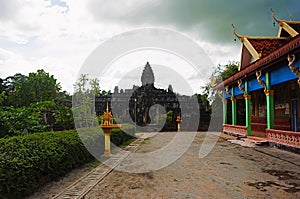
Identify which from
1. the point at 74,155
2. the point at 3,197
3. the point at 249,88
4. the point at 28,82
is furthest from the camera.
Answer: the point at 28,82

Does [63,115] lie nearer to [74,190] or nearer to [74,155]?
[74,155]

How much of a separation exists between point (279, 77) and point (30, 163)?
8649 mm

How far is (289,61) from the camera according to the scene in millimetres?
7988

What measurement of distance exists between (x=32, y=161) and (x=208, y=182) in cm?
315

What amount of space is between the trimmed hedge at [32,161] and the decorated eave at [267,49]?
683cm

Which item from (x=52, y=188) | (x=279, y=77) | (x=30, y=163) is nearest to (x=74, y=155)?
(x=52, y=188)

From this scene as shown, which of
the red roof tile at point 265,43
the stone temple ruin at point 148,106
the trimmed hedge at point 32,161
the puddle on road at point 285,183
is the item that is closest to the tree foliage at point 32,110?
the trimmed hedge at point 32,161

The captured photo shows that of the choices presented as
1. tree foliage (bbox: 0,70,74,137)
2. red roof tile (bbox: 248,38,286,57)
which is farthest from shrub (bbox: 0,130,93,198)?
red roof tile (bbox: 248,38,286,57)

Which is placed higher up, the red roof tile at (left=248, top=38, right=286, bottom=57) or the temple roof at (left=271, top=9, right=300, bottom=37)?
the temple roof at (left=271, top=9, right=300, bottom=37)

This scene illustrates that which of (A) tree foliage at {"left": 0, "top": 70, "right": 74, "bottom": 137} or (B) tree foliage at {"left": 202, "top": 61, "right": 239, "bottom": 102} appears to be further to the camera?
(B) tree foliage at {"left": 202, "top": 61, "right": 239, "bottom": 102}

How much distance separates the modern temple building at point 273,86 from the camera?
8.35 m

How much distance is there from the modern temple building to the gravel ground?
3009mm

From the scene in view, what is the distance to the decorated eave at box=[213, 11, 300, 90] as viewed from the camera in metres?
8.12

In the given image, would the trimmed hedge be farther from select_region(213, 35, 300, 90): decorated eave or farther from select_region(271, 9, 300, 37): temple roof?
select_region(271, 9, 300, 37): temple roof
